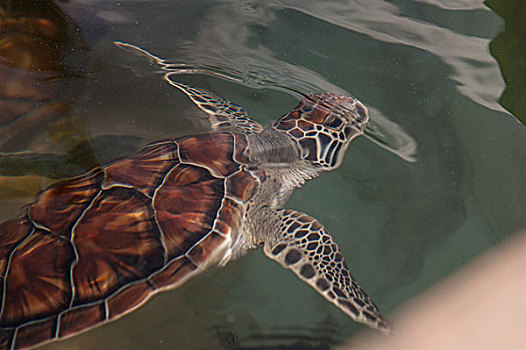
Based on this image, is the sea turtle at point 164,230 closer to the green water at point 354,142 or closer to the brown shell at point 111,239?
the brown shell at point 111,239

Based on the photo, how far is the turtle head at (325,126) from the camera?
241 centimetres

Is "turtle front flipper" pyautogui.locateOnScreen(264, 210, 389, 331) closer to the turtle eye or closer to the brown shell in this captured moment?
the brown shell

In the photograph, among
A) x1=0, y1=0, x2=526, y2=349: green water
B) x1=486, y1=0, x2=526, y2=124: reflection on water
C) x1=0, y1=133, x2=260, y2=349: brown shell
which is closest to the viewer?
x1=0, y1=133, x2=260, y2=349: brown shell

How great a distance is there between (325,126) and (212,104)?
0.74 meters

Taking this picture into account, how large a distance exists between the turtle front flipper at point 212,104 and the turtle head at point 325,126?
20 cm

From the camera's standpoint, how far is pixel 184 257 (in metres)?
1.91

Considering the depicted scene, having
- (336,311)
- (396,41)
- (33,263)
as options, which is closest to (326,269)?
(336,311)

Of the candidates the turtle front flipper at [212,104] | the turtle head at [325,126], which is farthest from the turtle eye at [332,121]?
the turtle front flipper at [212,104]

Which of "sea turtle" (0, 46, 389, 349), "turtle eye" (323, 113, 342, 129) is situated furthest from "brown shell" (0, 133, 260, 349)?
"turtle eye" (323, 113, 342, 129)

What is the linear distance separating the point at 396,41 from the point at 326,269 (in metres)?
1.77

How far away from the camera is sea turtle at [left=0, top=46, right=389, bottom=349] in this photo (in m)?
1.76

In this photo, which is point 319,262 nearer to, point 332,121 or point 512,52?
point 332,121

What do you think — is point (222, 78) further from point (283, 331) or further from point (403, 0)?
point (283, 331)

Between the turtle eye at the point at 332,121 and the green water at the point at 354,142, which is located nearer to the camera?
the green water at the point at 354,142
